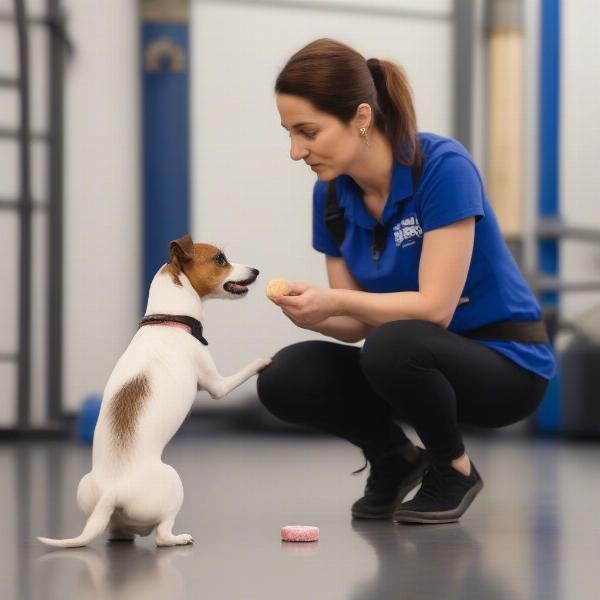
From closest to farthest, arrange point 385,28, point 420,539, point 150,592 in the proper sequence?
point 150,592 → point 420,539 → point 385,28

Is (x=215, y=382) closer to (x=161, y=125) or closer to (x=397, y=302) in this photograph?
(x=397, y=302)

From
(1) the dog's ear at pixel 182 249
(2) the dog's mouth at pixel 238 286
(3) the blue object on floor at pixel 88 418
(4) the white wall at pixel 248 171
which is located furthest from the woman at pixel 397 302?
(4) the white wall at pixel 248 171

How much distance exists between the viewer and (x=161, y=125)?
17.0ft

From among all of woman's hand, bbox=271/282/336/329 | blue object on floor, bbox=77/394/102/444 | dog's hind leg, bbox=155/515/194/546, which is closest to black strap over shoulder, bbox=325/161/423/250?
woman's hand, bbox=271/282/336/329

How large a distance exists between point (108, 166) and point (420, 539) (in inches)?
130

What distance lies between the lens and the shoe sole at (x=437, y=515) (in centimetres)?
239

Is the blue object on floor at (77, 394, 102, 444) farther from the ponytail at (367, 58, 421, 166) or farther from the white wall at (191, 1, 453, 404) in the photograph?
the ponytail at (367, 58, 421, 166)

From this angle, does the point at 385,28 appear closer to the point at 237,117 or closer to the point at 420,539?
the point at 237,117

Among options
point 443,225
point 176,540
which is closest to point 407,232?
point 443,225

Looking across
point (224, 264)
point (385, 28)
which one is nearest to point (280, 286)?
point (224, 264)

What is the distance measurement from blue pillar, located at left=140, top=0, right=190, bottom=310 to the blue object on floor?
0.59 meters

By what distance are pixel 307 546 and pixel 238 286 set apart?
566 millimetres

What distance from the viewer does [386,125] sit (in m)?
2.41

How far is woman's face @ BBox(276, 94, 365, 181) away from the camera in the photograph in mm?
2295
